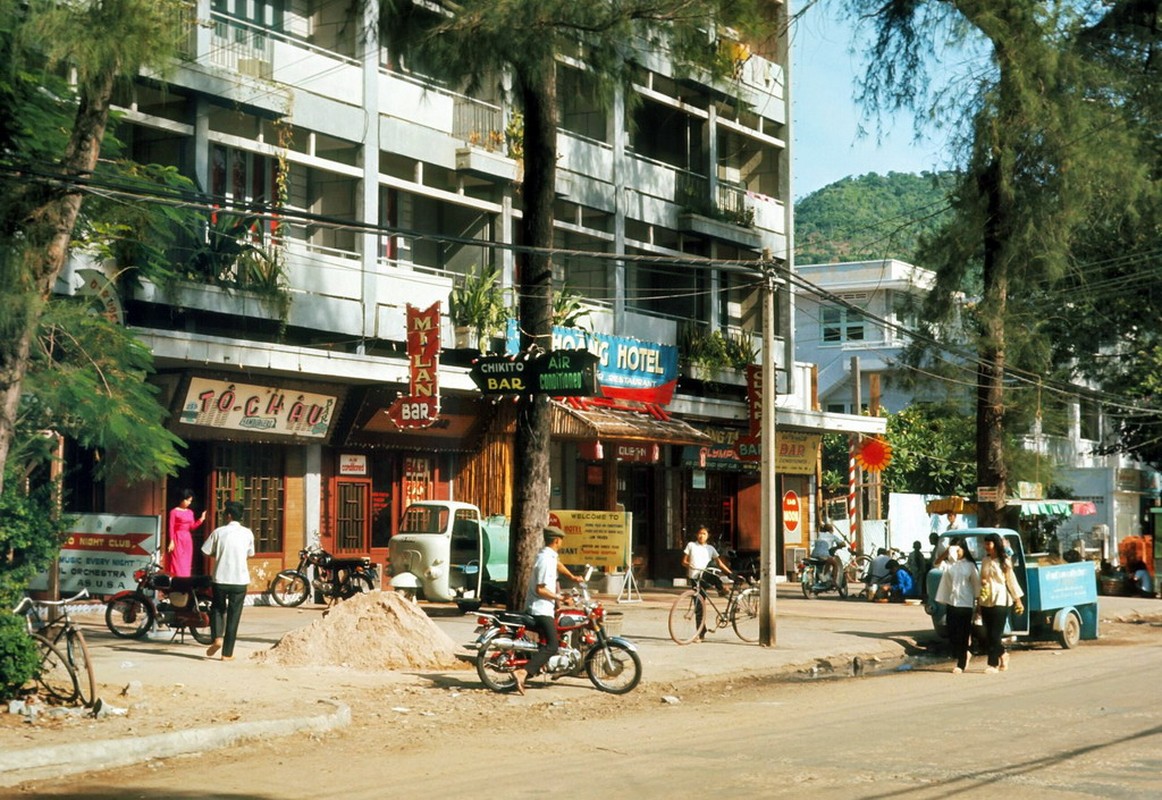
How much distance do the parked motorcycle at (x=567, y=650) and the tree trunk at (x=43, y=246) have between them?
517cm

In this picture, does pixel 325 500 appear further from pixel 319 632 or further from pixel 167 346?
pixel 319 632

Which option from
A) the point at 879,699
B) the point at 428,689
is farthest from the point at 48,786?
the point at 879,699

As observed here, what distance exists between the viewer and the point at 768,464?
65.6ft

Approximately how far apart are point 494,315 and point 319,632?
1205cm

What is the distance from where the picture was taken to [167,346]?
72.4ft

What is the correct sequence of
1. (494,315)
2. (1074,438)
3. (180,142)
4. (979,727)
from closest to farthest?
(979,727), (180,142), (494,315), (1074,438)

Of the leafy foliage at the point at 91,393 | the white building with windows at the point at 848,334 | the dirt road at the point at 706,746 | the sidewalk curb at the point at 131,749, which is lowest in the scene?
the dirt road at the point at 706,746

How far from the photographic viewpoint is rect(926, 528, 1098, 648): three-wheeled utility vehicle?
21.1 m

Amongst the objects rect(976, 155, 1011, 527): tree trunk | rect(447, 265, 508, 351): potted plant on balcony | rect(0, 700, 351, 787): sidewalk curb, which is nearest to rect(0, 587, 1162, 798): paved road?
rect(0, 700, 351, 787): sidewalk curb

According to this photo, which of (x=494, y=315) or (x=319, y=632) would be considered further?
(x=494, y=315)

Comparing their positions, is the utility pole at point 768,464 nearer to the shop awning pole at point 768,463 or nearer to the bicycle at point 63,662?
the shop awning pole at point 768,463

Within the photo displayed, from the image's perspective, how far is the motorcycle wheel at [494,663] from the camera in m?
15.1

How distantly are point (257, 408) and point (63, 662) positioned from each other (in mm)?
13316

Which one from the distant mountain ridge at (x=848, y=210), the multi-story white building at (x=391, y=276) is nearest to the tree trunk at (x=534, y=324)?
the multi-story white building at (x=391, y=276)
